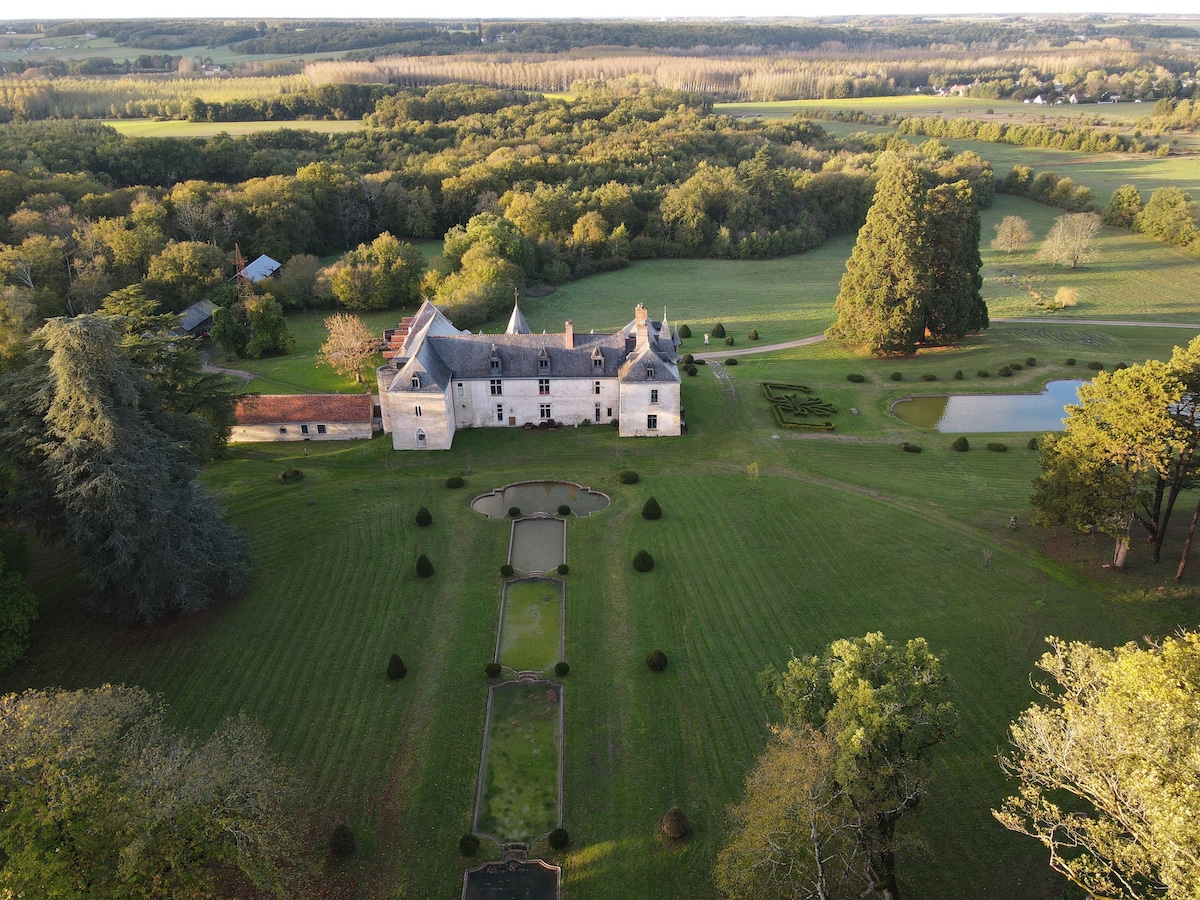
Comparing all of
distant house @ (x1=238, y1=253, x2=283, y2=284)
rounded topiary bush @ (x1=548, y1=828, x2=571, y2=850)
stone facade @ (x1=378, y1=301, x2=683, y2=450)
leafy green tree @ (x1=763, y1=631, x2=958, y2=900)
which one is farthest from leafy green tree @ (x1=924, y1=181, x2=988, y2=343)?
distant house @ (x1=238, y1=253, x2=283, y2=284)

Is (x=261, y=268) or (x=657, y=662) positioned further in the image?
(x=261, y=268)

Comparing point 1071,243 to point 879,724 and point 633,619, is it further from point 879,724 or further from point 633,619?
point 879,724

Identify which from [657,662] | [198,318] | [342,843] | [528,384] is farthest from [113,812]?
[198,318]

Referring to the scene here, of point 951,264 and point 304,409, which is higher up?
point 951,264

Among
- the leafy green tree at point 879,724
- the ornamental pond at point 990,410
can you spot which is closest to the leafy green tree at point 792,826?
the leafy green tree at point 879,724

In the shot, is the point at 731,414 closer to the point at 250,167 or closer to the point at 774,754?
the point at 774,754

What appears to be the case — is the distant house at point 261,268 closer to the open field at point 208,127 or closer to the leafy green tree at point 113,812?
the open field at point 208,127
